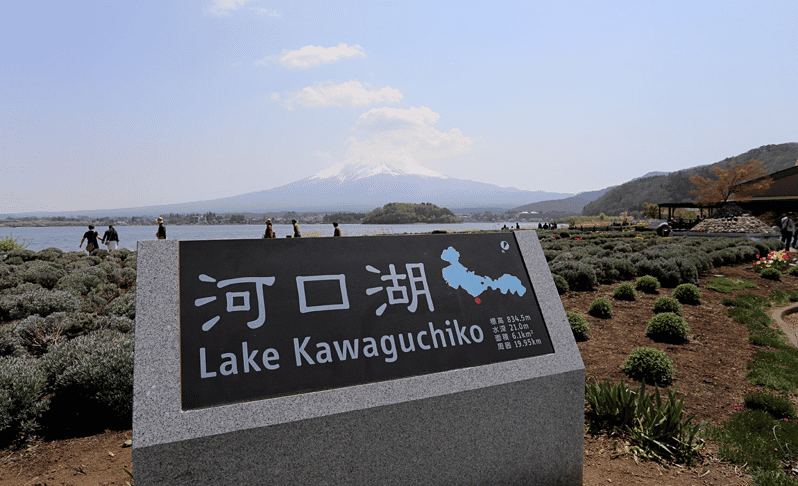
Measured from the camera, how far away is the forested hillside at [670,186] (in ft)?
328

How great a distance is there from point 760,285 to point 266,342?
42.9 feet

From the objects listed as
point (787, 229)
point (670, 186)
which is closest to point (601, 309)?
point (787, 229)

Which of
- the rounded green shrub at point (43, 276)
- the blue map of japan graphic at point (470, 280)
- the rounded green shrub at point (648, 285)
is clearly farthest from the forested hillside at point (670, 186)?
the blue map of japan graphic at point (470, 280)

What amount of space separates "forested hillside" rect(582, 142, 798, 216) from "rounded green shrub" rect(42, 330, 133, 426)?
355 ft

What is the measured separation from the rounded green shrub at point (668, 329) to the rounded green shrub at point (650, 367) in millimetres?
1566

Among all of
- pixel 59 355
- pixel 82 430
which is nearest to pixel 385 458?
pixel 82 430

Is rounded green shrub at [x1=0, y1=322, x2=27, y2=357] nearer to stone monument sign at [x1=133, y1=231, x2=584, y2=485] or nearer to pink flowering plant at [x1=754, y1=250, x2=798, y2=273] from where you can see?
stone monument sign at [x1=133, y1=231, x2=584, y2=485]

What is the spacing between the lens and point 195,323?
253 centimetres

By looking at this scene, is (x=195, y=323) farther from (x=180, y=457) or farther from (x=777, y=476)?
(x=777, y=476)

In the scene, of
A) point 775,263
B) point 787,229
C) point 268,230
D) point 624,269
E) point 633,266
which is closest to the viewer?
point 624,269

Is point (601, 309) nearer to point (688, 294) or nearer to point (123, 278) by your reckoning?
point (688, 294)

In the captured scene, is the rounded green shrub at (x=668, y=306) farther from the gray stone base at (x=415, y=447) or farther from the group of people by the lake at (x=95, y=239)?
the group of people by the lake at (x=95, y=239)

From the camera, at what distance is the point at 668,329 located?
260 inches

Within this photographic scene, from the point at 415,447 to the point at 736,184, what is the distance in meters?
49.2
